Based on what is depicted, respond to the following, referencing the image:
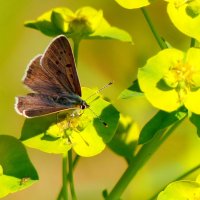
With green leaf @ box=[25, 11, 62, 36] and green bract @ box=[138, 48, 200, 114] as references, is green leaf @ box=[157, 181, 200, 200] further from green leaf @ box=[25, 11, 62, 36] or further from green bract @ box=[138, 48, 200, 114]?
green leaf @ box=[25, 11, 62, 36]

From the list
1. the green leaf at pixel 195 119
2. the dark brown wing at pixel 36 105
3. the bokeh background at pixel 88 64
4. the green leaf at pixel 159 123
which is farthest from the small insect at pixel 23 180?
the bokeh background at pixel 88 64

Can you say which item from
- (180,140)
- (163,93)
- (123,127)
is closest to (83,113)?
(163,93)

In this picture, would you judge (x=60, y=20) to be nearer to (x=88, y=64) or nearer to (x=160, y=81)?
(x=160, y=81)

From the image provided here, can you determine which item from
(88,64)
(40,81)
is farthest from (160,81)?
(88,64)

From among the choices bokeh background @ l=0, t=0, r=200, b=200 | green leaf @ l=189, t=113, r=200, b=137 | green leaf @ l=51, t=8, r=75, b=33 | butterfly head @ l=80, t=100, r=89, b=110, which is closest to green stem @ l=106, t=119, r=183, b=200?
green leaf @ l=189, t=113, r=200, b=137

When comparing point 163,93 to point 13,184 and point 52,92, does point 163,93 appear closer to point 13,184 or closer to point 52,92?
point 52,92

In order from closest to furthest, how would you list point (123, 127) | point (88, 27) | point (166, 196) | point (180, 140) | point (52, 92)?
point (166, 196) < point (52, 92) < point (88, 27) < point (123, 127) < point (180, 140)

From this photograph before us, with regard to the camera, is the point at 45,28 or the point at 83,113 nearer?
the point at 83,113

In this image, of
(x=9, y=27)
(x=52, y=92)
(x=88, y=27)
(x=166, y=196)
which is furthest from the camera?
(x=9, y=27)
